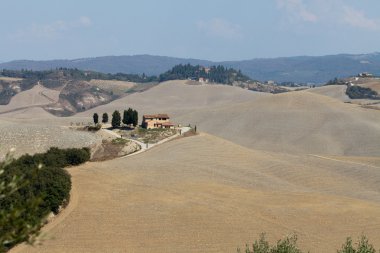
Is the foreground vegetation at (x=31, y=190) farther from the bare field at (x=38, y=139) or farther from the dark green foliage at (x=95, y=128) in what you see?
the dark green foliage at (x=95, y=128)

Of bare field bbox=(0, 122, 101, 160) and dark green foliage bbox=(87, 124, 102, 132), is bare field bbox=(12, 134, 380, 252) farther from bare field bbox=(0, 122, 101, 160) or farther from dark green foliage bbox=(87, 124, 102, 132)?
dark green foliage bbox=(87, 124, 102, 132)

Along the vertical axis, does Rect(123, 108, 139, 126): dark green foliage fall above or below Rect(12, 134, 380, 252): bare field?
above

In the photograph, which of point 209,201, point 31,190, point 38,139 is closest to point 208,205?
point 209,201

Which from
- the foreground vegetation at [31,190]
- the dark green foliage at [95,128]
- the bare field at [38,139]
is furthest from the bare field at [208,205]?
the dark green foliage at [95,128]

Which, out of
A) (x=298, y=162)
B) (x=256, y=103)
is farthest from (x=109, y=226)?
(x=256, y=103)

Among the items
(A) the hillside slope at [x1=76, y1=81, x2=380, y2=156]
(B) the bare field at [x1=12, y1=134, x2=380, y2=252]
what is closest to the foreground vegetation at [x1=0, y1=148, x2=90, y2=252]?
(B) the bare field at [x1=12, y1=134, x2=380, y2=252]

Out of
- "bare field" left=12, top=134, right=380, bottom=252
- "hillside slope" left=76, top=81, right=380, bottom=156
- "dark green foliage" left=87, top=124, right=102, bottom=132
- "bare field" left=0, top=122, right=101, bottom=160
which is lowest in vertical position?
"hillside slope" left=76, top=81, right=380, bottom=156

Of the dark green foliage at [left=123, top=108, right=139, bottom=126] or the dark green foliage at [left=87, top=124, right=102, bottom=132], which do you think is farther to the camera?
the dark green foliage at [left=123, top=108, right=139, bottom=126]
